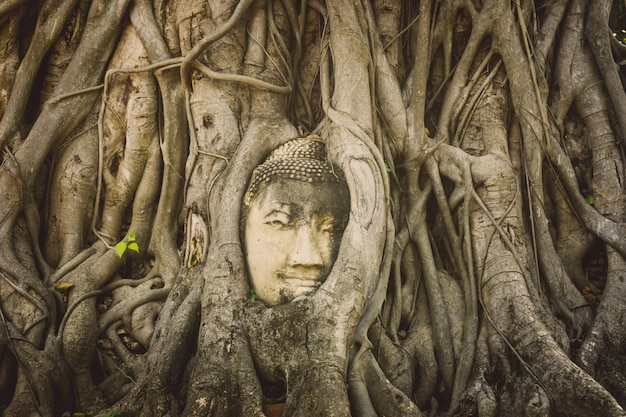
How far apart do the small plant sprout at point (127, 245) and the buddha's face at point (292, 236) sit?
90 cm

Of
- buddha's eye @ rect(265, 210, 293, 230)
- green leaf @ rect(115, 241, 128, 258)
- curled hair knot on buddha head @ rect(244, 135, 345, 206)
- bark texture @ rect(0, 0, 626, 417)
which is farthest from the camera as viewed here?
green leaf @ rect(115, 241, 128, 258)

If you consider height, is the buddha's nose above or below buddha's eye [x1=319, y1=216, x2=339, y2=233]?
below

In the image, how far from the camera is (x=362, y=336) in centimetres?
295

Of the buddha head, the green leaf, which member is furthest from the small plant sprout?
the buddha head

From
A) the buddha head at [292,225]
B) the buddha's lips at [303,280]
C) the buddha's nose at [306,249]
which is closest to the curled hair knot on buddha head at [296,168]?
the buddha head at [292,225]

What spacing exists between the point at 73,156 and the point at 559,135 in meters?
3.37

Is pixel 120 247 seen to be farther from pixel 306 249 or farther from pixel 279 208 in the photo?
pixel 306 249

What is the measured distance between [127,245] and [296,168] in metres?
1.36

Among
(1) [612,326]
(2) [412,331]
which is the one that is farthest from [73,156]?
(1) [612,326]

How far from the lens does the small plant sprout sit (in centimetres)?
362

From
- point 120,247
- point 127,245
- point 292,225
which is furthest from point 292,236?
point 127,245

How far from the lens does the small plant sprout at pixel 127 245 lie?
362 centimetres

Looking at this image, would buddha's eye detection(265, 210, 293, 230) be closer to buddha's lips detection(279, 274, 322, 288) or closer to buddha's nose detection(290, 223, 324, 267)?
buddha's nose detection(290, 223, 324, 267)

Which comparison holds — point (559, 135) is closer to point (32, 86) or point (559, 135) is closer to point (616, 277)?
point (616, 277)
